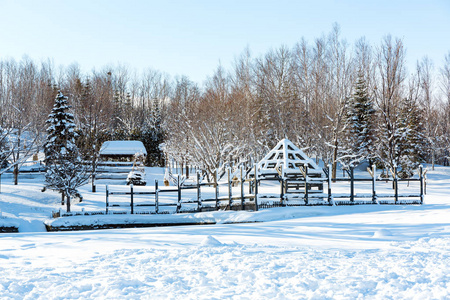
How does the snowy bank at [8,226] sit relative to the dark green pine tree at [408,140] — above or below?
below

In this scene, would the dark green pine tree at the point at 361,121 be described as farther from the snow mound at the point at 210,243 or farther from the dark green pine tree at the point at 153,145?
the snow mound at the point at 210,243

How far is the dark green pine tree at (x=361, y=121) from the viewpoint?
42.2 metres

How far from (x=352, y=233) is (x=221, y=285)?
554 centimetres

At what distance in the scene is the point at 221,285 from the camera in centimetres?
582

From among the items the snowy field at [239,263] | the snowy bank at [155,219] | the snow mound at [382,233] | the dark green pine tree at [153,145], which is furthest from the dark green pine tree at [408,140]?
the snow mound at [382,233]

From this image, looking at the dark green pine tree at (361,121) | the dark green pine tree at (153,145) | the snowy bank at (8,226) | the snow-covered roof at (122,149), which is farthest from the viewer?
the dark green pine tree at (153,145)

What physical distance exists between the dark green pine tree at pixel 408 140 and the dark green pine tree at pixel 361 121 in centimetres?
266

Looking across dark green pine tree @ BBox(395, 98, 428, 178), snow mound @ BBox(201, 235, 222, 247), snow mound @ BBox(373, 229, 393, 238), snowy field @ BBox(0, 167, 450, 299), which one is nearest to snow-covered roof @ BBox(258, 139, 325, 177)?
snowy field @ BBox(0, 167, 450, 299)

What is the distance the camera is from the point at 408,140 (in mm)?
44812

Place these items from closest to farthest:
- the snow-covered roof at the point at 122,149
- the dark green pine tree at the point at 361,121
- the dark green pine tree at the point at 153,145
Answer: the snow-covered roof at the point at 122,149
the dark green pine tree at the point at 361,121
the dark green pine tree at the point at 153,145

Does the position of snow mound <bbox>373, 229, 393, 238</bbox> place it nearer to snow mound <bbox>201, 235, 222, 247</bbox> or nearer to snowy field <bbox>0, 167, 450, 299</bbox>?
snowy field <bbox>0, 167, 450, 299</bbox>

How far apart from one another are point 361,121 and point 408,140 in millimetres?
6009

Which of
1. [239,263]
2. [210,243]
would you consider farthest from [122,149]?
[239,263]

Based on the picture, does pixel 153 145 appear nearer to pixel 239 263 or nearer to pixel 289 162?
pixel 289 162
